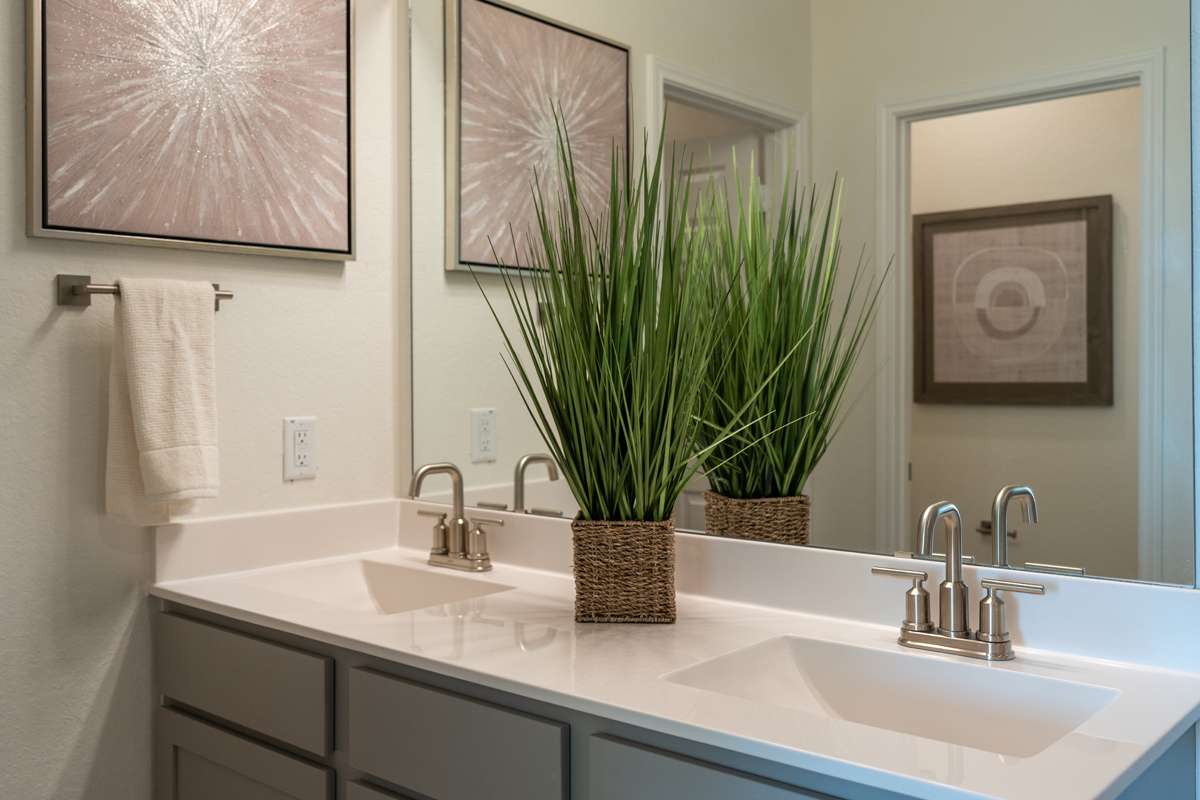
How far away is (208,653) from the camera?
156cm

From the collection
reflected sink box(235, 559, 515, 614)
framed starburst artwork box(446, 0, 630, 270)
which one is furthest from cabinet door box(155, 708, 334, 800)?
framed starburst artwork box(446, 0, 630, 270)

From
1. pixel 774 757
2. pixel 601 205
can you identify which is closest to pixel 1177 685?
pixel 774 757

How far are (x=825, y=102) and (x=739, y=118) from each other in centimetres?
14

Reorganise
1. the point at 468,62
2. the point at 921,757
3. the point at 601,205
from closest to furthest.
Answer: the point at 921,757
the point at 601,205
the point at 468,62

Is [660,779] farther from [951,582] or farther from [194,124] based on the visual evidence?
[194,124]

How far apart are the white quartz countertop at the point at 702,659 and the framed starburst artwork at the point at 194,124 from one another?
642 mm

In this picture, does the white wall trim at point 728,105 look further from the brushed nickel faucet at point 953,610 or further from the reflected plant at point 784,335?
the brushed nickel faucet at point 953,610

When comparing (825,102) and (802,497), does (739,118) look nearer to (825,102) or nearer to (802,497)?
(825,102)

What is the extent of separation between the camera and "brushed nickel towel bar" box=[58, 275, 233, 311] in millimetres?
1508

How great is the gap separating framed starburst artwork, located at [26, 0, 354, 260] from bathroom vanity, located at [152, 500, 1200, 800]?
1.79 ft

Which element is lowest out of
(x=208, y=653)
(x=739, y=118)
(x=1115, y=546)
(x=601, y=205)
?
Result: (x=208, y=653)

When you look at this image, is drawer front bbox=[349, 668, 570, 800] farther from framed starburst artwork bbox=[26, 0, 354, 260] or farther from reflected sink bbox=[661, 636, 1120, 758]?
framed starburst artwork bbox=[26, 0, 354, 260]

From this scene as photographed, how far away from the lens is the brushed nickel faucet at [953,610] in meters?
1.16

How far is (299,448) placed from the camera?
1842 millimetres
